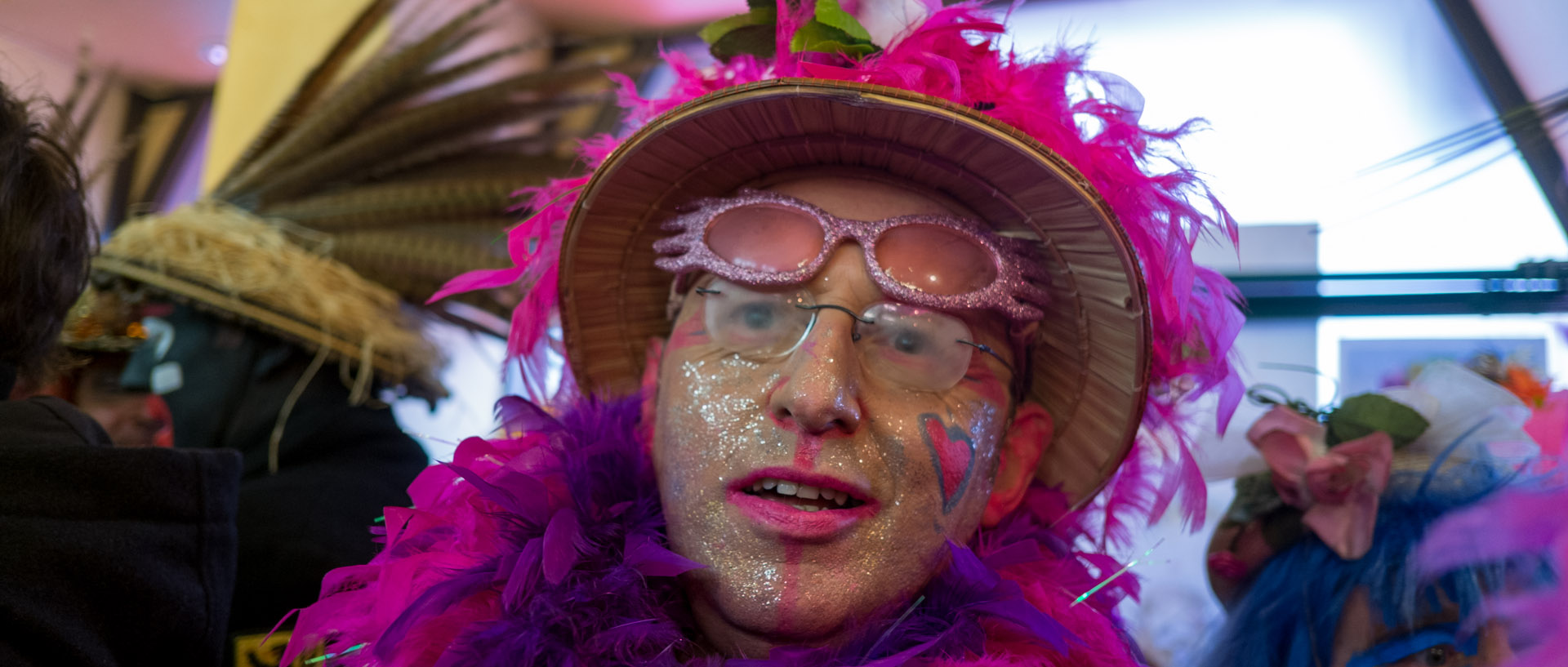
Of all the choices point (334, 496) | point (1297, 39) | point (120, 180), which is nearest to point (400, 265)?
point (334, 496)

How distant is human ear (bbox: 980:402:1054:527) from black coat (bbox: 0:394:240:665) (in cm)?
107

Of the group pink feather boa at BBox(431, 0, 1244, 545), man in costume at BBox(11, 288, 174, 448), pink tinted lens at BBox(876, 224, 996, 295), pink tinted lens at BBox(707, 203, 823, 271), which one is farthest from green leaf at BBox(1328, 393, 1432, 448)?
man in costume at BBox(11, 288, 174, 448)

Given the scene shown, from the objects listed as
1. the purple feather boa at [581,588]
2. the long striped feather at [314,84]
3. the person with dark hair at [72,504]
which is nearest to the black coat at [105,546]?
the person with dark hair at [72,504]

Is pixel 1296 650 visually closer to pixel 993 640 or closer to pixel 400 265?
pixel 993 640

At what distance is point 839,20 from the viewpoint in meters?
1.30

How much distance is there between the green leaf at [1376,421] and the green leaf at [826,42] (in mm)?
983

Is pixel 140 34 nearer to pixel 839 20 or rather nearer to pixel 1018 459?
pixel 839 20

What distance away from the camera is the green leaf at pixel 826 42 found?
1303mm

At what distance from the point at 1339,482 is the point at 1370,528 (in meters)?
0.08

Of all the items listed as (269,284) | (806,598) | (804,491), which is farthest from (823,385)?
(269,284)

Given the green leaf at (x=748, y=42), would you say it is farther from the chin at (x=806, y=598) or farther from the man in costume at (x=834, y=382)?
the chin at (x=806, y=598)

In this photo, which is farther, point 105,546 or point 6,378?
point 6,378

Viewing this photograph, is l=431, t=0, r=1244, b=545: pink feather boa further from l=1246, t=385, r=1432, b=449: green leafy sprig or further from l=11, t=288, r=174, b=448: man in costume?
l=11, t=288, r=174, b=448: man in costume

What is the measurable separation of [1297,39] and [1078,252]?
1.59m
